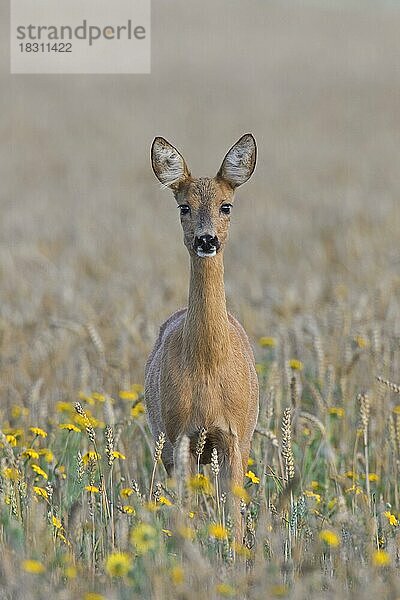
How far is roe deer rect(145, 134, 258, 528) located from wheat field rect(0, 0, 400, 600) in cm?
26

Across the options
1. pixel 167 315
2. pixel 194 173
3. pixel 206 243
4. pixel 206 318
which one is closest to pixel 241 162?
pixel 206 243

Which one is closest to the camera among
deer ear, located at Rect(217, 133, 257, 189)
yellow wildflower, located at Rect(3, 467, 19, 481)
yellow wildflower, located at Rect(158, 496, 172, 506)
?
yellow wildflower, located at Rect(3, 467, 19, 481)

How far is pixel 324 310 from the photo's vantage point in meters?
9.30

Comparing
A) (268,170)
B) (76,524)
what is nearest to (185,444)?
(76,524)

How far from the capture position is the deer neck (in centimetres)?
532

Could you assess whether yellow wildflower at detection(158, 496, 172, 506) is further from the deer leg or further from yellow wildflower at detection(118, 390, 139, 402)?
yellow wildflower at detection(118, 390, 139, 402)

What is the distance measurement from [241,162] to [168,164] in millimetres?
342

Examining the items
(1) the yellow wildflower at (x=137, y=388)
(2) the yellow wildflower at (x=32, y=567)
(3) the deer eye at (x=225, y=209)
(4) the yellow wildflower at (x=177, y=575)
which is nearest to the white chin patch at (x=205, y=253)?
(3) the deer eye at (x=225, y=209)

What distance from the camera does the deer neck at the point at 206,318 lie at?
17.5ft

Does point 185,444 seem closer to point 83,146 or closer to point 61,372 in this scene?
point 61,372

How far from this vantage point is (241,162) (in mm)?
5441

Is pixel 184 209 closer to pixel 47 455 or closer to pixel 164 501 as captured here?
pixel 164 501

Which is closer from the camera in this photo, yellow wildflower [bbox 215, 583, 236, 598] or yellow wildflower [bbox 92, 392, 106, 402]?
yellow wildflower [bbox 215, 583, 236, 598]

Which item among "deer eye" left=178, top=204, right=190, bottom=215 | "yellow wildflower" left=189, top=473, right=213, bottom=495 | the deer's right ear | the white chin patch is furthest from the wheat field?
the deer's right ear
